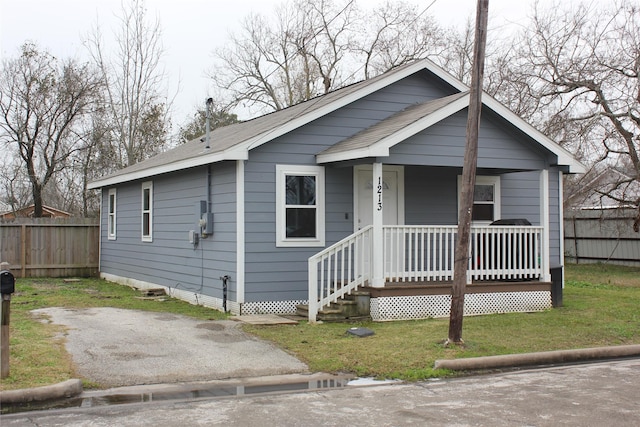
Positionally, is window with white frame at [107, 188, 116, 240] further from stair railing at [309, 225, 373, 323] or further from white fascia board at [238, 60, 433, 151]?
stair railing at [309, 225, 373, 323]

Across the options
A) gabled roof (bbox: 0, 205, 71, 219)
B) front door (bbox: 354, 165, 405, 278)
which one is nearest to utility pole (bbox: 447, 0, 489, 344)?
front door (bbox: 354, 165, 405, 278)

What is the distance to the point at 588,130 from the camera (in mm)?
23000

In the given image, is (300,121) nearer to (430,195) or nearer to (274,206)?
(274,206)

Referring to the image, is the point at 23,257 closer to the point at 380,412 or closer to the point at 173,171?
the point at 173,171

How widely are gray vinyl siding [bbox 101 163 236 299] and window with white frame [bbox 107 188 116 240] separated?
14.3 inches

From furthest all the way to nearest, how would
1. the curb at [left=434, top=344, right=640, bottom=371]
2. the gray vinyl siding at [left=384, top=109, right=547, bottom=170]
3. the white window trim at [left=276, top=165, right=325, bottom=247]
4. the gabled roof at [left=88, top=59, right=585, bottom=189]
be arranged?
the white window trim at [left=276, top=165, right=325, bottom=247]
the gray vinyl siding at [left=384, top=109, right=547, bottom=170]
the gabled roof at [left=88, top=59, right=585, bottom=189]
the curb at [left=434, top=344, right=640, bottom=371]

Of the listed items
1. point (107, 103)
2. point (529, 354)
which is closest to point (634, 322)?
point (529, 354)

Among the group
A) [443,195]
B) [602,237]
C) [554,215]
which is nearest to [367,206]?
[443,195]

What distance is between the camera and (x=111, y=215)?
20.7 metres

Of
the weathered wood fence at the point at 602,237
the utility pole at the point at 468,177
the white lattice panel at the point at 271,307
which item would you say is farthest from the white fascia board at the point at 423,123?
the weathered wood fence at the point at 602,237

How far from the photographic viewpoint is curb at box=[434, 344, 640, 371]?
8.45 metres

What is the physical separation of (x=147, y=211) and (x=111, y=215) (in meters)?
3.65

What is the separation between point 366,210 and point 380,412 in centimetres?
743

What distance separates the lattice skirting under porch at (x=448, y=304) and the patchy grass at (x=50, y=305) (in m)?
2.91
